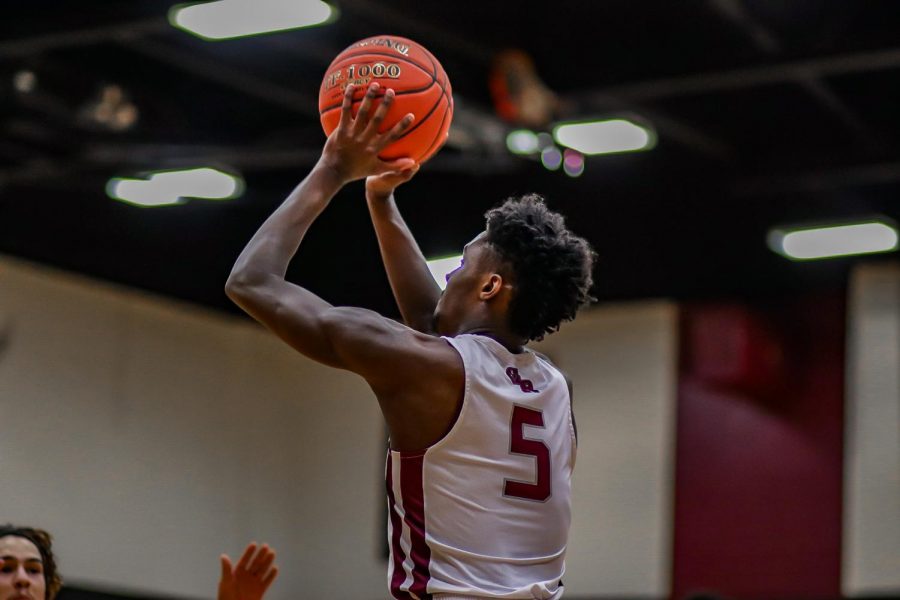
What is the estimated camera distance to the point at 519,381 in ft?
12.2

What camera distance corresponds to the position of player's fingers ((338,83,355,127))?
3.72 meters

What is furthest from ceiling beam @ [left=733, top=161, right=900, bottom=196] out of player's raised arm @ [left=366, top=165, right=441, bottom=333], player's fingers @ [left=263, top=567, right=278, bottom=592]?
player's fingers @ [left=263, top=567, right=278, bottom=592]

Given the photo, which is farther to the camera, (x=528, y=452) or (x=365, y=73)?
(x=365, y=73)

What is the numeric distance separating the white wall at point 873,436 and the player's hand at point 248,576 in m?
8.20

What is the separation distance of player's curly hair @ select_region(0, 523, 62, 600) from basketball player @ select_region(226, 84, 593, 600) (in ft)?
6.98

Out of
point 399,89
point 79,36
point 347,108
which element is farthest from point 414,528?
point 79,36

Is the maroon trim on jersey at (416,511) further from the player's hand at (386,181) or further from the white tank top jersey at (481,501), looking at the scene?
the player's hand at (386,181)

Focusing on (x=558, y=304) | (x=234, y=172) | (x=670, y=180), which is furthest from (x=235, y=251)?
(x=558, y=304)

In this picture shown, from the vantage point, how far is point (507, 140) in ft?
32.0

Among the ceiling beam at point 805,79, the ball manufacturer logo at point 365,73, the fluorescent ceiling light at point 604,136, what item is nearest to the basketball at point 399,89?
the ball manufacturer logo at point 365,73

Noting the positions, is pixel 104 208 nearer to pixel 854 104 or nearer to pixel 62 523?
pixel 62 523

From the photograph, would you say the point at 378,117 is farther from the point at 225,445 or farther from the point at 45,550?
the point at 225,445

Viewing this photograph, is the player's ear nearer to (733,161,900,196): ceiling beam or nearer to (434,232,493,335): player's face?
(434,232,493,335): player's face

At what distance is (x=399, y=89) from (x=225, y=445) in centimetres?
1027
